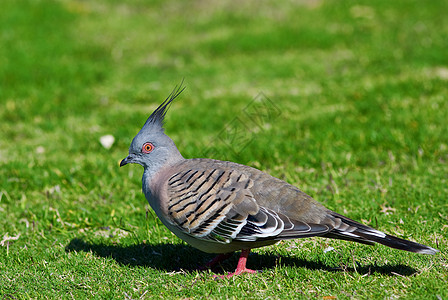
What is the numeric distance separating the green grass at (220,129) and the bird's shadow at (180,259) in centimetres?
2

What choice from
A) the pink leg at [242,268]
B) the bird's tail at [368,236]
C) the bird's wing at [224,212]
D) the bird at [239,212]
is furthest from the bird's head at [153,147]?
the bird's tail at [368,236]

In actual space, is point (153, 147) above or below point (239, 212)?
above

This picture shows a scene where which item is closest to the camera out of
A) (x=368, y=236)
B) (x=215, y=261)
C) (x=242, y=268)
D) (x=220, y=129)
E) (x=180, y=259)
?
(x=368, y=236)

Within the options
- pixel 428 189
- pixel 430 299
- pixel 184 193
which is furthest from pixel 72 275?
pixel 428 189

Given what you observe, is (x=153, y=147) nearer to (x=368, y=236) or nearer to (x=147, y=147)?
(x=147, y=147)

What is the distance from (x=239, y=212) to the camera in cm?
419

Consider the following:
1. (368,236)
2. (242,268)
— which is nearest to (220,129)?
(242,268)

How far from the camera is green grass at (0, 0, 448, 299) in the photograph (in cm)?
436

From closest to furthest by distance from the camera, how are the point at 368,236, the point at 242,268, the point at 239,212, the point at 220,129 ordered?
the point at 368,236 < the point at 239,212 < the point at 242,268 < the point at 220,129

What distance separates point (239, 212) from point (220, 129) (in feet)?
13.8

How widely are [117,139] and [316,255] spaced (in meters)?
4.42

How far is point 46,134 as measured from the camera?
862 cm

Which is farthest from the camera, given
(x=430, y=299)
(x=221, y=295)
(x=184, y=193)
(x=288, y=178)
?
(x=288, y=178)

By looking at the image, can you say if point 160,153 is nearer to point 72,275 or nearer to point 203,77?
point 72,275
